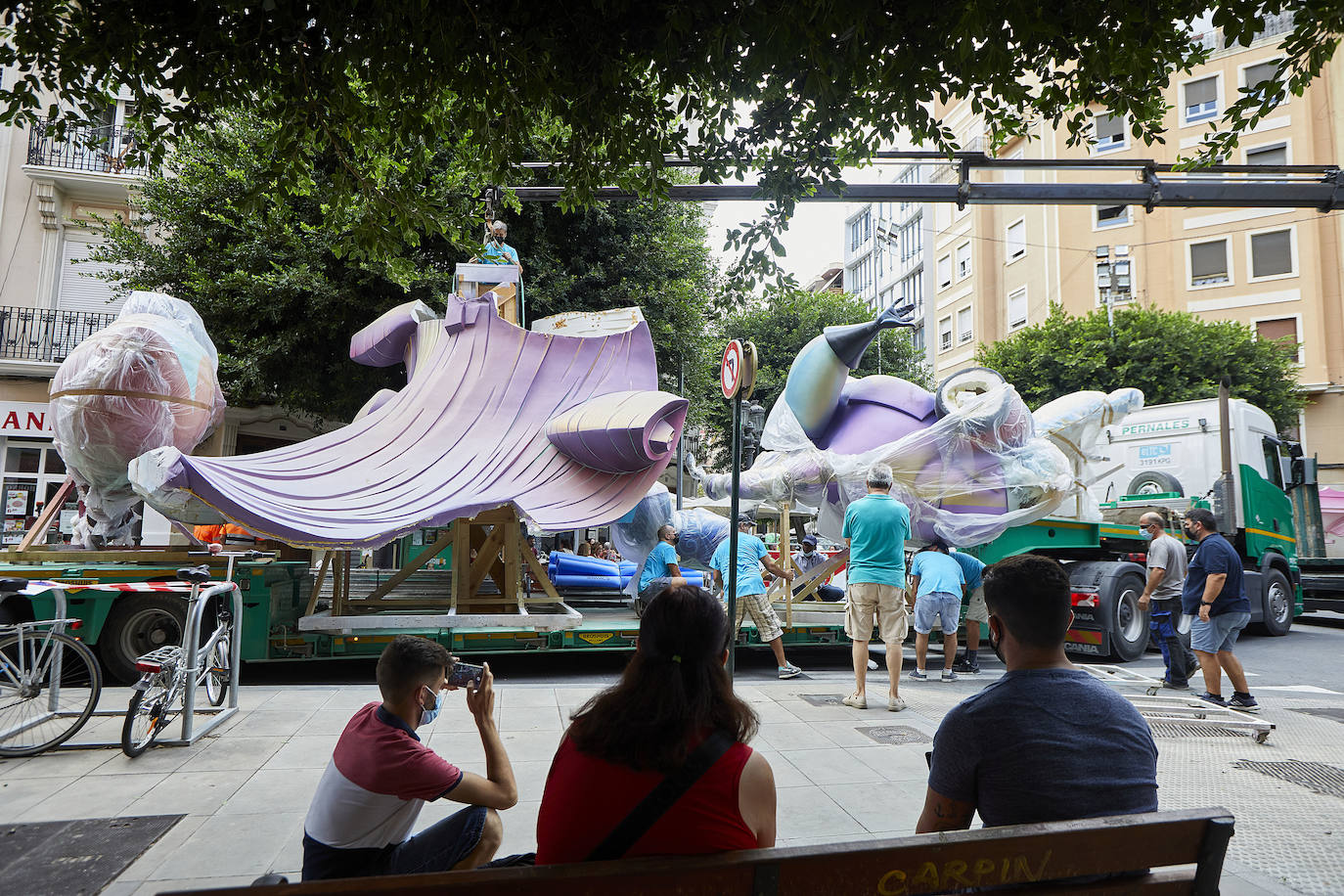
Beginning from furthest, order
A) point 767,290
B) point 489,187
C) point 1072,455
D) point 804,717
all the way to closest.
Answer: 1. point 1072,455
2. point 489,187
3. point 804,717
4. point 767,290

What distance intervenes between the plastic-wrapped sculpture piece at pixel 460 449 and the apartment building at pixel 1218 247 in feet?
67.8

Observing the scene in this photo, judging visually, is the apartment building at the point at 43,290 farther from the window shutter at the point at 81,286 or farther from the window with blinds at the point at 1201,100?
the window with blinds at the point at 1201,100

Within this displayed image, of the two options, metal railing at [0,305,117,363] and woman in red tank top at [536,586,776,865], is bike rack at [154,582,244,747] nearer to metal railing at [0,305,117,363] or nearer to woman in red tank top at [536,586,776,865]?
woman in red tank top at [536,586,776,865]

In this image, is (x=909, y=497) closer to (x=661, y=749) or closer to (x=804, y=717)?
(x=804, y=717)

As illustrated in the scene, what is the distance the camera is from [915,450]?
923cm

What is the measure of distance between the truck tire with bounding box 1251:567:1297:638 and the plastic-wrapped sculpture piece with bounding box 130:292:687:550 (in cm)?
986

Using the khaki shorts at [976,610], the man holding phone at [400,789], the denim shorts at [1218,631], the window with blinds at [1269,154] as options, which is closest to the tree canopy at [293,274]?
the khaki shorts at [976,610]

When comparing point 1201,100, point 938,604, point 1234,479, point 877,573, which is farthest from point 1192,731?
point 1201,100

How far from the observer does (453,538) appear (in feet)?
28.1

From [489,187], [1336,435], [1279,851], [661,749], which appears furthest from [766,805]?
[1336,435]

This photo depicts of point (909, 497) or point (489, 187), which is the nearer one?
point (489, 187)

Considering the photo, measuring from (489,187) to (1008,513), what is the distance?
6.37 m

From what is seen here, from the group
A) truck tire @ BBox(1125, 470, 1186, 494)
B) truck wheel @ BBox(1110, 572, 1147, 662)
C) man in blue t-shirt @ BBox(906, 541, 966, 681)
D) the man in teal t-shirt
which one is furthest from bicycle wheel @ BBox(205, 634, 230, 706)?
truck tire @ BBox(1125, 470, 1186, 494)

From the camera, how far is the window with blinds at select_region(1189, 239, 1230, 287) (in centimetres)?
2753
